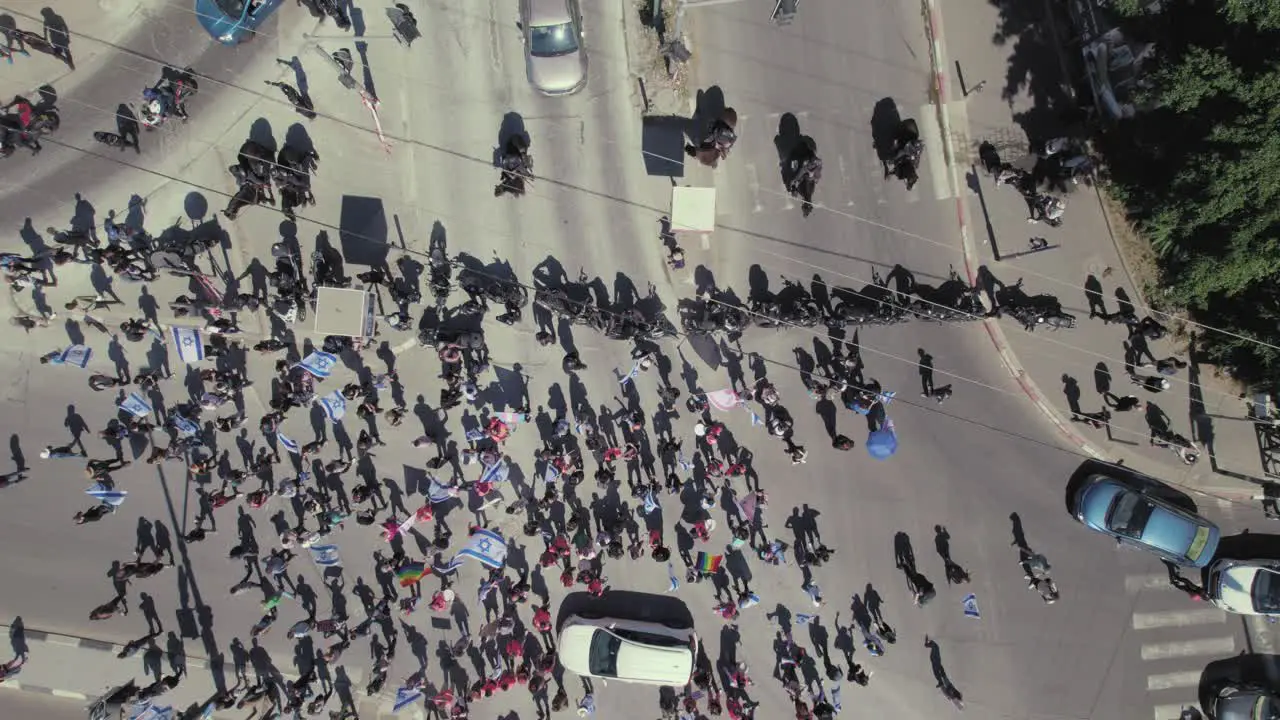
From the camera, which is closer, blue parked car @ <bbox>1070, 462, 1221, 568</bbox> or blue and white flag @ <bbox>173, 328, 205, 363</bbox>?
blue parked car @ <bbox>1070, 462, 1221, 568</bbox>

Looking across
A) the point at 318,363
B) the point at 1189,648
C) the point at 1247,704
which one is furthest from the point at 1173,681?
the point at 318,363

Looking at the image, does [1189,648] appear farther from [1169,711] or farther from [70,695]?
Result: [70,695]

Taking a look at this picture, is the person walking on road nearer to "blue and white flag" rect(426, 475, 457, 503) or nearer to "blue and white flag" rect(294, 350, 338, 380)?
"blue and white flag" rect(426, 475, 457, 503)

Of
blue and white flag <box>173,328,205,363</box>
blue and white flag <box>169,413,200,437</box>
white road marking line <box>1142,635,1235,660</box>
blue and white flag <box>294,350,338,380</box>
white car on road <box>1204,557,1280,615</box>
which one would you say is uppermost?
blue and white flag <box>173,328,205,363</box>

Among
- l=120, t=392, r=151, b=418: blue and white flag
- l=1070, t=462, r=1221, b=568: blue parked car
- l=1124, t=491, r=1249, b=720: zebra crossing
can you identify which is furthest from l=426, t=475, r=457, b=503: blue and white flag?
l=1124, t=491, r=1249, b=720: zebra crossing

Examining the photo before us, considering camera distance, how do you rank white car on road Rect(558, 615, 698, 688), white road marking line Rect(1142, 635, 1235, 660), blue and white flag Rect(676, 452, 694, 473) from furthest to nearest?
white road marking line Rect(1142, 635, 1235, 660) → blue and white flag Rect(676, 452, 694, 473) → white car on road Rect(558, 615, 698, 688)

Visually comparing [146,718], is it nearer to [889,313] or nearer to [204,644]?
[204,644]

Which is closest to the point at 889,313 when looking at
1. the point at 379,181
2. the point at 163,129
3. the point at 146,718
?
the point at 379,181
